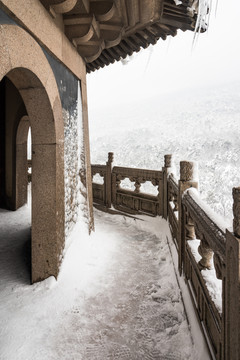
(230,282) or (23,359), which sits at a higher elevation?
(230,282)

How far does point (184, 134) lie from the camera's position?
2117cm

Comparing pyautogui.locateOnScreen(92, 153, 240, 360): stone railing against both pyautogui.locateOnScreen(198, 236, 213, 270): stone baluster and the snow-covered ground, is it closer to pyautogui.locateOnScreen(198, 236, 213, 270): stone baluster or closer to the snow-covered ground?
pyautogui.locateOnScreen(198, 236, 213, 270): stone baluster

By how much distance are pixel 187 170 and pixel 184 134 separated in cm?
1951

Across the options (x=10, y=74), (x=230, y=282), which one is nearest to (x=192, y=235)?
(x=230, y=282)

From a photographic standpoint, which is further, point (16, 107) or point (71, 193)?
Result: point (16, 107)

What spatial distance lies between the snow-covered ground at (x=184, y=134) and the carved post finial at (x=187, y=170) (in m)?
7.58

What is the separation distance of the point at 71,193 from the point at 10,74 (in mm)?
1823

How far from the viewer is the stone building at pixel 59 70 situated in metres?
2.36

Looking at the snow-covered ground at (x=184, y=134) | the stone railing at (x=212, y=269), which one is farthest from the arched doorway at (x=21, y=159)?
the snow-covered ground at (x=184, y=134)

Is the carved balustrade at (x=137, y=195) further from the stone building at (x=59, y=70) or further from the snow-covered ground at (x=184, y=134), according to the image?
the snow-covered ground at (x=184, y=134)

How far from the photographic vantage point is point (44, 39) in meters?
2.65

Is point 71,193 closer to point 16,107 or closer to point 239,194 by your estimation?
point 239,194

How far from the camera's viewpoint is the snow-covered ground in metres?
12.1

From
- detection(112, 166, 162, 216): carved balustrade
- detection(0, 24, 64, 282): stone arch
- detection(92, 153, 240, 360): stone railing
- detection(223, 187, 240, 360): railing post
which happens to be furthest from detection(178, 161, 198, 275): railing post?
detection(112, 166, 162, 216): carved balustrade
